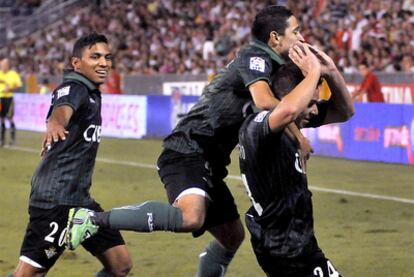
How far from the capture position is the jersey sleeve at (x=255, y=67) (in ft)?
20.2

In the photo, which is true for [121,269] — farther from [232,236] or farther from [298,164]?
[298,164]

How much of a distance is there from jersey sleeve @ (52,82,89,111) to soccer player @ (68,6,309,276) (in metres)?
0.74

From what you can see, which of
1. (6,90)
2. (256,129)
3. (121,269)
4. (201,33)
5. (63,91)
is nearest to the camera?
(256,129)

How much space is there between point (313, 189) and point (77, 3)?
29.8m

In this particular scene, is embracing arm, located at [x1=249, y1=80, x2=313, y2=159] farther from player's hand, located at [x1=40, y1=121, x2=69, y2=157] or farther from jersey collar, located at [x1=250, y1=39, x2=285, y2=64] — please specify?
player's hand, located at [x1=40, y1=121, x2=69, y2=157]

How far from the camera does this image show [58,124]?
6.32 m

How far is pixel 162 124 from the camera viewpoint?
25.3 metres

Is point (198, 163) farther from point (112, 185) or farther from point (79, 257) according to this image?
point (112, 185)

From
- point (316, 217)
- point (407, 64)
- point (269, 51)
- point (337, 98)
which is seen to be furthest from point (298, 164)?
point (407, 64)

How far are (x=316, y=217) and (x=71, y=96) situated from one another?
616 cm

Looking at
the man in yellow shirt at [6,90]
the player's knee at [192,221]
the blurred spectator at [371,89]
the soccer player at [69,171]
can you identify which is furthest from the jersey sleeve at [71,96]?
the man in yellow shirt at [6,90]

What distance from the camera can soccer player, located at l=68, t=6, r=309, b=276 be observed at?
242 inches

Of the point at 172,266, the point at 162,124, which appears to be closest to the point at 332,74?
the point at 172,266

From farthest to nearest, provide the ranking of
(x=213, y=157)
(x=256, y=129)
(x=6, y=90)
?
(x=6, y=90)
(x=213, y=157)
(x=256, y=129)
